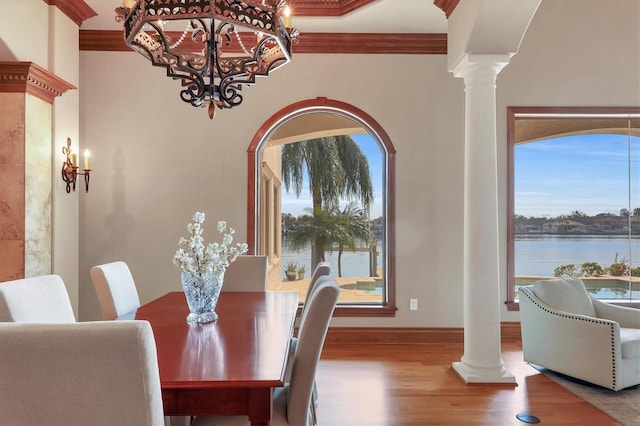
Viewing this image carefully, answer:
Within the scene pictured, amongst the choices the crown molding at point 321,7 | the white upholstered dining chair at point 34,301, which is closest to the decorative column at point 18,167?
the white upholstered dining chair at point 34,301

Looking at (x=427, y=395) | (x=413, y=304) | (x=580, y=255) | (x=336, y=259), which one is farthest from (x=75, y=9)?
(x=580, y=255)

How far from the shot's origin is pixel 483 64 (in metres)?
3.50

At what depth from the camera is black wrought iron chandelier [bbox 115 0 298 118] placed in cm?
205

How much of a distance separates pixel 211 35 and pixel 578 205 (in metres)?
4.28

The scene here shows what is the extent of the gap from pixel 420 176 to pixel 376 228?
717 millimetres

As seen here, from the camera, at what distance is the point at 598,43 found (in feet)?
15.1

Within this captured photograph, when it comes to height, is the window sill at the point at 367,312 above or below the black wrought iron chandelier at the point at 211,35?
below

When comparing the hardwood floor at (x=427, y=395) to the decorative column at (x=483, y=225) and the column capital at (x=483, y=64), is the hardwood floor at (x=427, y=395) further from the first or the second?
the column capital at (x=483, y=64)

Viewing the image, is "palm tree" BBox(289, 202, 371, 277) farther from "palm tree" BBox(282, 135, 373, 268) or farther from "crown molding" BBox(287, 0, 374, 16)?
"crown molding" BBox(287, 0, 374, 16)

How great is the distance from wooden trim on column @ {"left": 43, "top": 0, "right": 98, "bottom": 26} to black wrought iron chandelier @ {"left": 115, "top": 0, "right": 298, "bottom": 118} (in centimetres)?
210

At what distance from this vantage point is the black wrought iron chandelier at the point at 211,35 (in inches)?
80.9

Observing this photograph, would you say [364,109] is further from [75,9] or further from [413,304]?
[75,9]

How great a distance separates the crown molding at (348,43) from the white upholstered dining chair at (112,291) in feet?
8.91

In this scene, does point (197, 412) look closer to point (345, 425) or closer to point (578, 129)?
point (345, 425)
